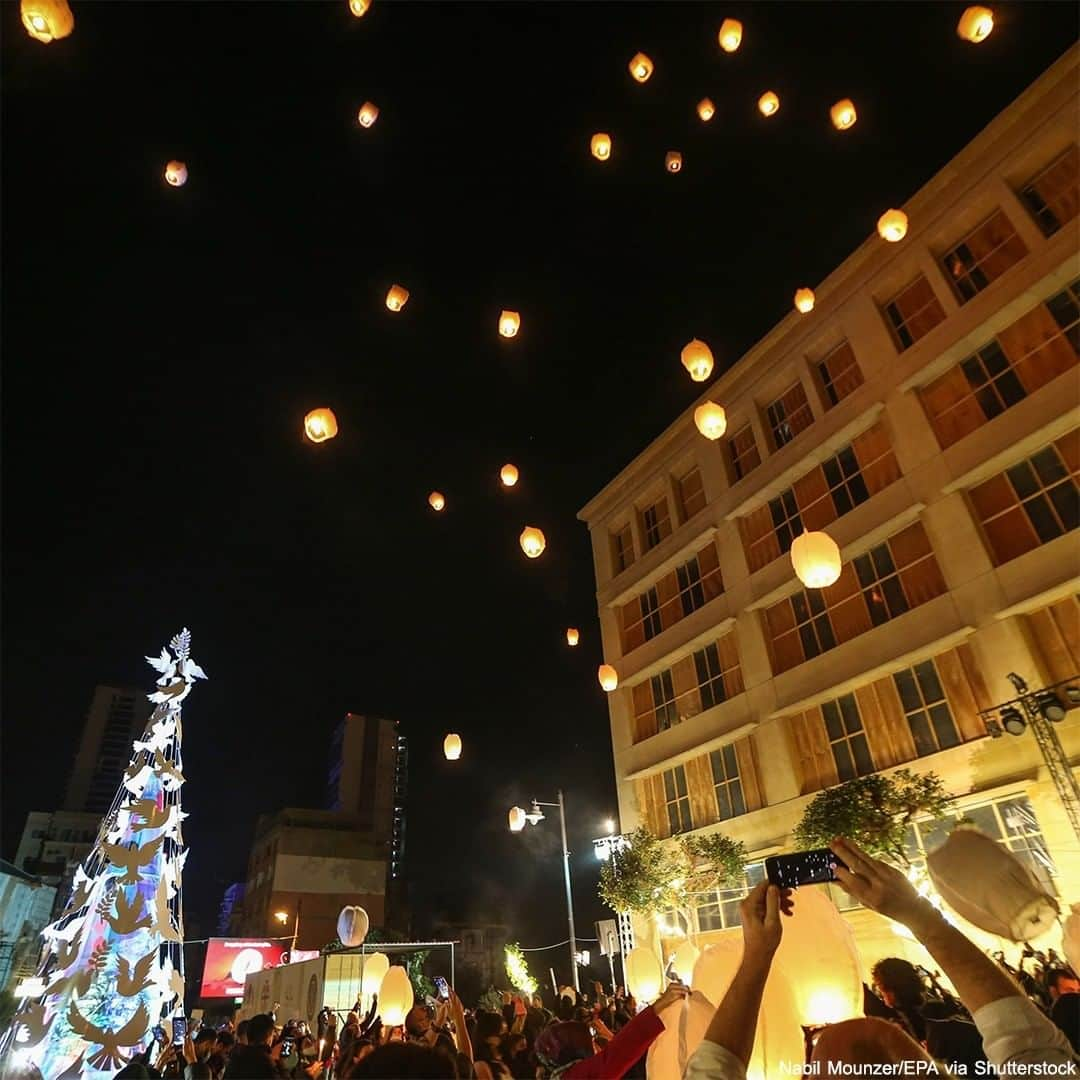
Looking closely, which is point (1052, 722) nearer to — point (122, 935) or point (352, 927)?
point (352, 927)

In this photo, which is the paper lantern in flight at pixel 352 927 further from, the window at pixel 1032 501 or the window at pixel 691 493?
the window at pixel 691 493

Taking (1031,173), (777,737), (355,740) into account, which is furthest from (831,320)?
(355,740)

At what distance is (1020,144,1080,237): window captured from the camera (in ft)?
43.7

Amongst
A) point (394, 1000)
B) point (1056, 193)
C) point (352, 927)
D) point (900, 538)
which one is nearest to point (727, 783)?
point (900, 538)

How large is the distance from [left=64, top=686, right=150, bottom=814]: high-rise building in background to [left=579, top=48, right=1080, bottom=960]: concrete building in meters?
63.9

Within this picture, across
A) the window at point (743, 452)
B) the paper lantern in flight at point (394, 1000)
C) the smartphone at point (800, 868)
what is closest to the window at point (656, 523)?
the window at point (743, 452)

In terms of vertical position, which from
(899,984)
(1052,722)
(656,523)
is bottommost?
(899,984)

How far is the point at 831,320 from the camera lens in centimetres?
1770

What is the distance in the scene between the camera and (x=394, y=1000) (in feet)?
26.8

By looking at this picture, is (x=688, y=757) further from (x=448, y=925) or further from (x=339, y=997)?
(x=448, y=925)

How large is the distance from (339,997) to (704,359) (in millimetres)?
17268

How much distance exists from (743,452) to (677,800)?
997 cm

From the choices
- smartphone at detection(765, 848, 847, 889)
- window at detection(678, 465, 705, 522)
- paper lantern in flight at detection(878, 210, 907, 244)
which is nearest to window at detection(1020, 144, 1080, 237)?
paper lantern in flight at detection(878, 210, 907, 244)

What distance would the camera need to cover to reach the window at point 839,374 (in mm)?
17125
